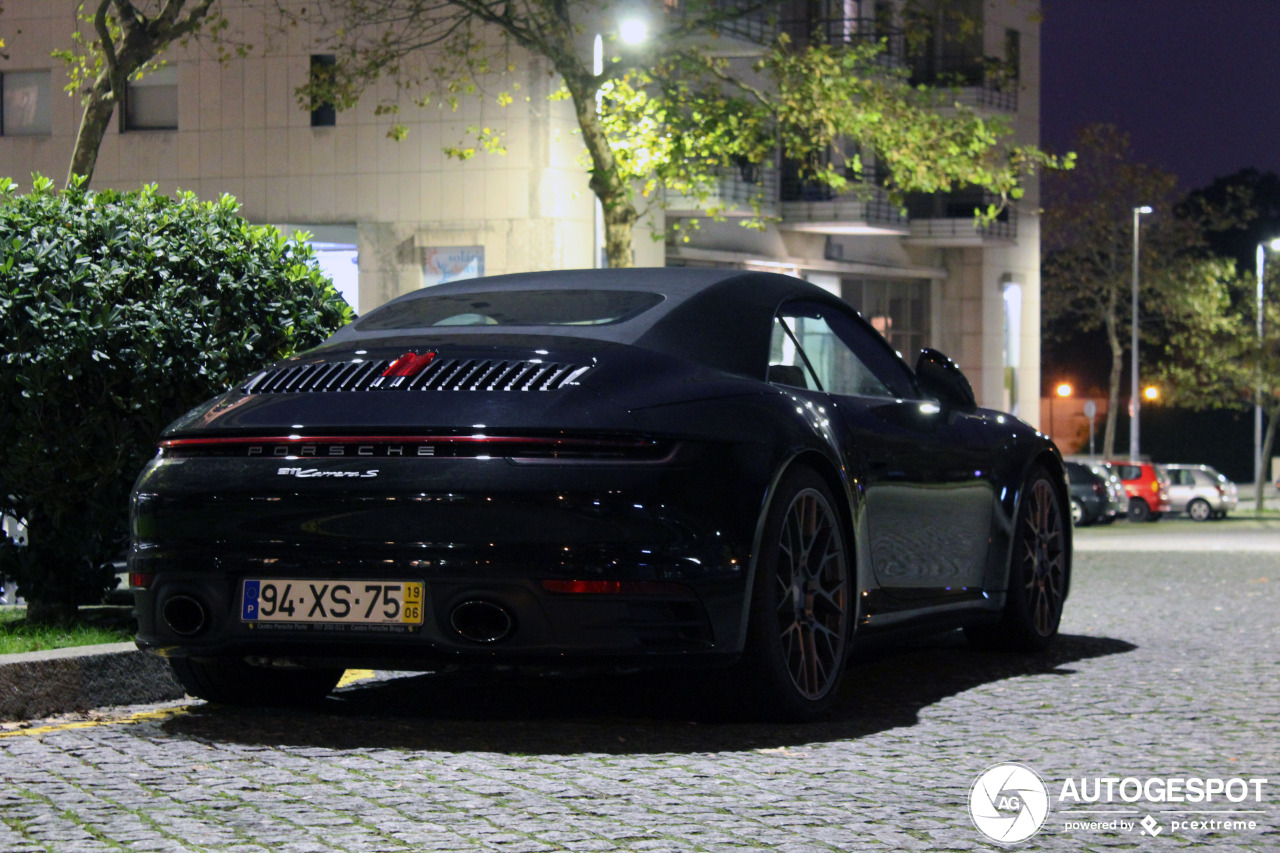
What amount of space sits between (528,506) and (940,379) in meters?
2.61

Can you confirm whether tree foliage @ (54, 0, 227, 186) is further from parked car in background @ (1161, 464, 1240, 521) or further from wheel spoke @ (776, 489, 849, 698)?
parked car in background @ (1161, 464, 1240, 521)

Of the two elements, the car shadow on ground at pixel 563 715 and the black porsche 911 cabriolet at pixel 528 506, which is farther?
the car shadow on ground at pixel 563 715

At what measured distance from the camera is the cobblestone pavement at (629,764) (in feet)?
15.2

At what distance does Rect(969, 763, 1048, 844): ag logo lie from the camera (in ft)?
15.4

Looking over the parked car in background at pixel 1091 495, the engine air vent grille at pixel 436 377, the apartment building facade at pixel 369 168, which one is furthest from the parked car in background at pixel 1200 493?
the engine air vent grille at pixel 436 377

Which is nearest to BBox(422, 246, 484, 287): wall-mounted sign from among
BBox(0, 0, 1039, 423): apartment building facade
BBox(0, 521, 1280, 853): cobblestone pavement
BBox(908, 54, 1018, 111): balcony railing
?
BBox(0, 0, 1039, 423): apartment building facade

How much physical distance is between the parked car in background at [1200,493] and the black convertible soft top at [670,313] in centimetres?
3987

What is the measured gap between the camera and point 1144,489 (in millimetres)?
43344

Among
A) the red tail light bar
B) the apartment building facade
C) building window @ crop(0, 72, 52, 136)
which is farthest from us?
building window @ crop(0, 72, 52, 136)

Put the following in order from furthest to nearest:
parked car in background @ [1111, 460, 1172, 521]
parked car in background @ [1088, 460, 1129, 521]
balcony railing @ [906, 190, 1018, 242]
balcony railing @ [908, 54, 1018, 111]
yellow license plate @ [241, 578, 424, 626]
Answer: balcony railing @ [908, 54, 1018, 111] → balcony railing @ [906, 190, 1018, 242] → parked car in background @ [1111, 460, 1172, 521] → parked car in background @ [1088, 460, 1129, 521] → yellow license plate @ [241, 578, 424, 626]

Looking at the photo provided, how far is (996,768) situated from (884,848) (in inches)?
47.0

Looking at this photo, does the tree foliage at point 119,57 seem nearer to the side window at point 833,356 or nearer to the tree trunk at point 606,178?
the tree trunk at point 606,178

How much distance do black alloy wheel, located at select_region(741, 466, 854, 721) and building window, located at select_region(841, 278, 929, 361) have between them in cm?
3749

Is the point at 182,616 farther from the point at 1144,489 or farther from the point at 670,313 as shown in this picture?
the point at 1144,489
